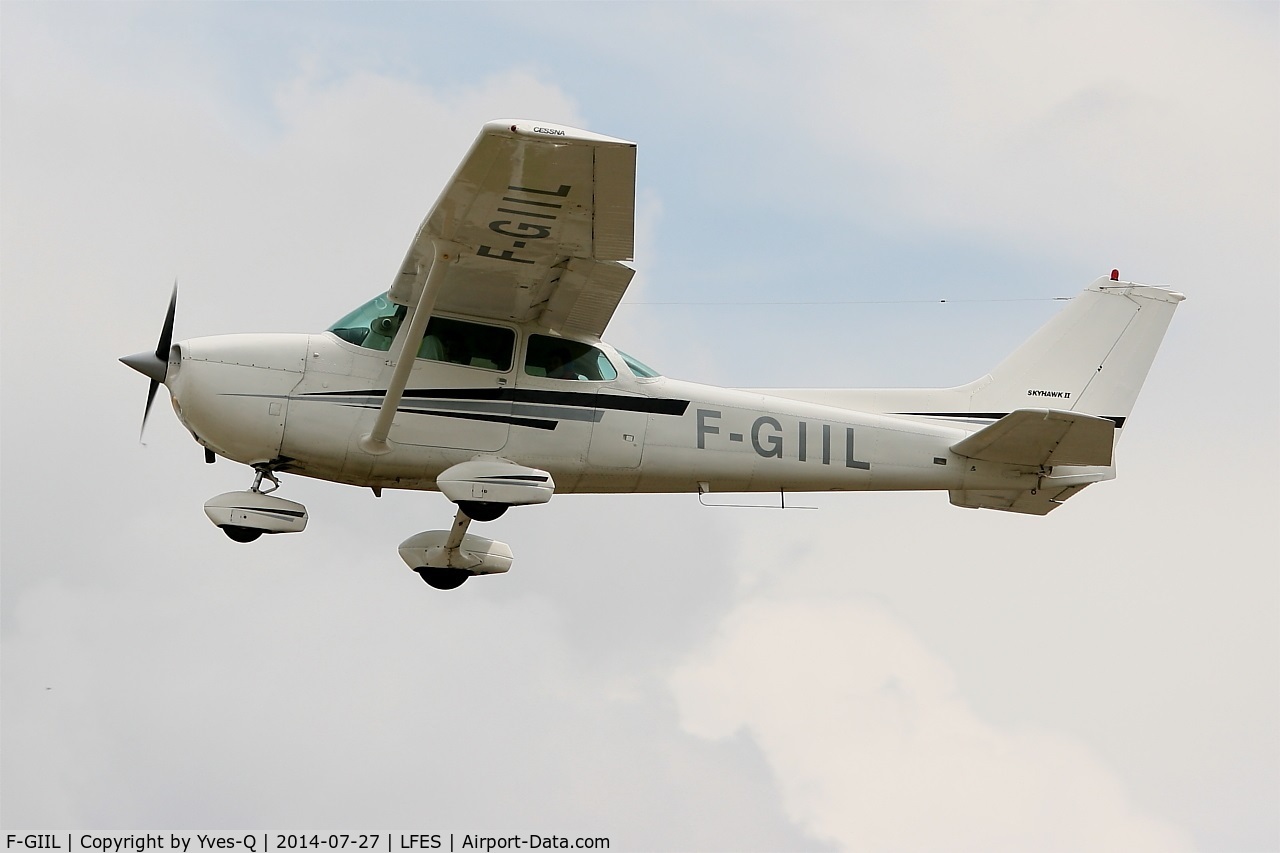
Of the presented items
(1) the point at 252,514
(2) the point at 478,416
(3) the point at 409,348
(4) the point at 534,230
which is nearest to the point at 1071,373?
(2) the point at 478,416

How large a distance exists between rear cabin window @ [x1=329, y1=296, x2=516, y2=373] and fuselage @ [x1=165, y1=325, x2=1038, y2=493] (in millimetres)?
55

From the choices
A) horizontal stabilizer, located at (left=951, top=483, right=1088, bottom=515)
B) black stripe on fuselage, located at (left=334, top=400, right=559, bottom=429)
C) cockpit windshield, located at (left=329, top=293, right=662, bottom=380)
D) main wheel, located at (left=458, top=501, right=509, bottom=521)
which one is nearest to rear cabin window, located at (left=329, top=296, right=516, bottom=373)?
cockpit windshield, located at (left=329, top=293, right=662, bottom=380)

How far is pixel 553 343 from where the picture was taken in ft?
46.3

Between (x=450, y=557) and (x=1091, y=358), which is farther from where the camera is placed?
(x=1091, y=358)

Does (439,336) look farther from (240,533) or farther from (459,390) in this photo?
(240,533)

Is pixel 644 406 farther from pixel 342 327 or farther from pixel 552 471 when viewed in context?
pixel 342 327

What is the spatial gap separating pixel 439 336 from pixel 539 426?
1.09 m

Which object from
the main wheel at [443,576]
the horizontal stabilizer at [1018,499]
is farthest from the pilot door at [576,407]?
the horizontal stabilizer at [1018,499]

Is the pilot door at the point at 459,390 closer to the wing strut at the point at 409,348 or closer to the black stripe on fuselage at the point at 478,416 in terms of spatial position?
the black stripe on fuselage at the point at 478,416

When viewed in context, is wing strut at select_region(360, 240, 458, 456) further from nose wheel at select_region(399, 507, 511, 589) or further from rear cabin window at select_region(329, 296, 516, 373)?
nose wheel at select_region(399, 507, 511, 589)

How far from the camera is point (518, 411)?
13.9 metres

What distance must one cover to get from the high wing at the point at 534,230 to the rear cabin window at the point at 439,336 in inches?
5.1

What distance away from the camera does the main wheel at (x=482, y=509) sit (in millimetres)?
13438

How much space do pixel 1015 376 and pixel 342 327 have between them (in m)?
6.56
